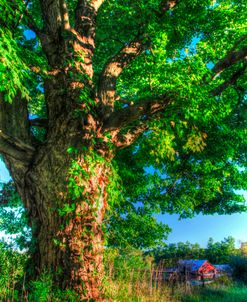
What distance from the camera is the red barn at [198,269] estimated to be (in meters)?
15.2

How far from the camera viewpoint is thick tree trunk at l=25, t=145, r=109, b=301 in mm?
5578

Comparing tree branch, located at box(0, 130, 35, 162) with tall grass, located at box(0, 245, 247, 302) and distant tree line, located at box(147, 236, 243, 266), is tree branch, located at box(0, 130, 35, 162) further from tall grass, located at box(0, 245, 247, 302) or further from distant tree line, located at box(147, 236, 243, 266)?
distant tree line, located at box(147, 236, 243, 266)

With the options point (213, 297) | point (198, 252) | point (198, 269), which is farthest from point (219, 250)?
point (213, 297)

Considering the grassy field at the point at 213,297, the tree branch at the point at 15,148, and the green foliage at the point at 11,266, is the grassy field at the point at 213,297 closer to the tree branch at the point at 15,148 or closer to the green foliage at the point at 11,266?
the green foliage at the point at 11,266

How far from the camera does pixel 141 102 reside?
22.5 ft

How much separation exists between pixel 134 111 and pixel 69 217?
276cm

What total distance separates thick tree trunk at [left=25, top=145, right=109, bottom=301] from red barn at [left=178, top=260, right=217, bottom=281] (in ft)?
33.8

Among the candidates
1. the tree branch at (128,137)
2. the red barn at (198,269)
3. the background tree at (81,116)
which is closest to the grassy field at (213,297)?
the red barn at (198,269)

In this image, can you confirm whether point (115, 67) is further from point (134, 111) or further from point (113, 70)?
point (134, 111)

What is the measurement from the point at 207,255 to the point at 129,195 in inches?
662

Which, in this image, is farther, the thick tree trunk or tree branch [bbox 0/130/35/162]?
tree branch [bbox 0/130/35/162]

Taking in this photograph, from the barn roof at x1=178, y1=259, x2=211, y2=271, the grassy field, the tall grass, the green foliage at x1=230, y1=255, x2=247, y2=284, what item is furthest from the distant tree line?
the tall grass

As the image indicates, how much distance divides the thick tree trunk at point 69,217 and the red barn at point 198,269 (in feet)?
33.8

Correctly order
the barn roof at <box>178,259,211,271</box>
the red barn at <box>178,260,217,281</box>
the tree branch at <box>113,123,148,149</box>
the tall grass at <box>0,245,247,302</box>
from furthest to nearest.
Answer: the barn roof at <box>178,259,211,271</box>, the red barn at <box>178,260,217,281</box>, the tree branch at <box>113,123,148,149</box>, the tall grass at <box>0,245,247,302</box>
